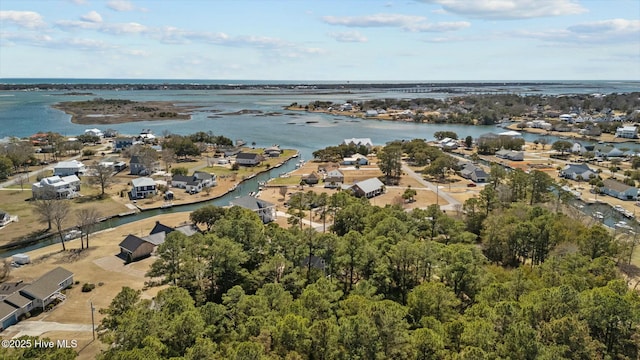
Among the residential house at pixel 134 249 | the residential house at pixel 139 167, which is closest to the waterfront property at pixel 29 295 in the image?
the residential house at pixel 134 249

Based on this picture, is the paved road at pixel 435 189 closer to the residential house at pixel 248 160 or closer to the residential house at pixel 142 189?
the residential house at pixel 248 160

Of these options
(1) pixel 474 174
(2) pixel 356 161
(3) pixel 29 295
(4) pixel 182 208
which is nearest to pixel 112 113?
(2) pixel 356 161

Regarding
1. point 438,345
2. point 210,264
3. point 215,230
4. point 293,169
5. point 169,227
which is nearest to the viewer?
point 438,345

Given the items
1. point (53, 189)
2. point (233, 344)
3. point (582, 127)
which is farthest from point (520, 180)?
point (582, 127)

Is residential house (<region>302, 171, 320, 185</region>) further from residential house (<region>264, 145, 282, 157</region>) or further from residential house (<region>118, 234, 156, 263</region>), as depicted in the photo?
residential house (<region>118, 234, 156, 263</region>)

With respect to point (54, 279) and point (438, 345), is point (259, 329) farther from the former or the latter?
point (54, 279)

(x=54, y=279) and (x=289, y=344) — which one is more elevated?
(x=289, y=344)

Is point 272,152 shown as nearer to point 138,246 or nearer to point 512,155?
point 512,155
